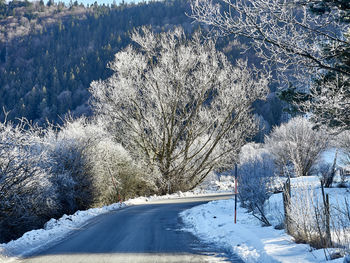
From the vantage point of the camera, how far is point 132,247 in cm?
816

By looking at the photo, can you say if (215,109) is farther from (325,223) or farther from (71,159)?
(325,223)

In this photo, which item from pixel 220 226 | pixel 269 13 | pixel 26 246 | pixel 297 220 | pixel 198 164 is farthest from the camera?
pixel 198 164

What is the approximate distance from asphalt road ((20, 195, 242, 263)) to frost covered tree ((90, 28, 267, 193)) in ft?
55.2

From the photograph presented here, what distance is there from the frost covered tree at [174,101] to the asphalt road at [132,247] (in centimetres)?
1684

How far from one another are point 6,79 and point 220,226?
130m

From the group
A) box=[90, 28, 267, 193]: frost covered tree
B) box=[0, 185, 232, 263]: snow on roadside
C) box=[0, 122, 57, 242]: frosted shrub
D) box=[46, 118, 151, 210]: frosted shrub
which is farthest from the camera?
box=[90, 28, 267, 193]: frost covered tree

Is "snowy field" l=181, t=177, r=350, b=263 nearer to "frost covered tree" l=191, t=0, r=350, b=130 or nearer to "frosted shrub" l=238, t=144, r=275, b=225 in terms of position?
"frosted shrub" l=238, t=144, r=275, b=225

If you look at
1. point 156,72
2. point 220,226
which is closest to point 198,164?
point 156,72

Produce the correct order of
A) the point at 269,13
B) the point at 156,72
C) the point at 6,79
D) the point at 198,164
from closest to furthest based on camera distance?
the point at 269,13
the point at 156,72
the point at 198,164
the point at 6,79

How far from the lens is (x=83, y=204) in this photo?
22.0m

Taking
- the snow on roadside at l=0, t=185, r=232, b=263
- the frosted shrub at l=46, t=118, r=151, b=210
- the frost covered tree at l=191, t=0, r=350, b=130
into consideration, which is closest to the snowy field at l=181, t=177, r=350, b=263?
the frost covered tree at l=191, t=0, r=350, b=130

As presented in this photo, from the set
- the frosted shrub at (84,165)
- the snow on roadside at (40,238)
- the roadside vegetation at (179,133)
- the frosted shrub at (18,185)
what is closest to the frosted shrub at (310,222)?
the roadside vegetation at (179,133)

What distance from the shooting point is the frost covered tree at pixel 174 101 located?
1080 inches

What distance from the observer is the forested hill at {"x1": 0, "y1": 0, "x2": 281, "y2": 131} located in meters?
99.4
